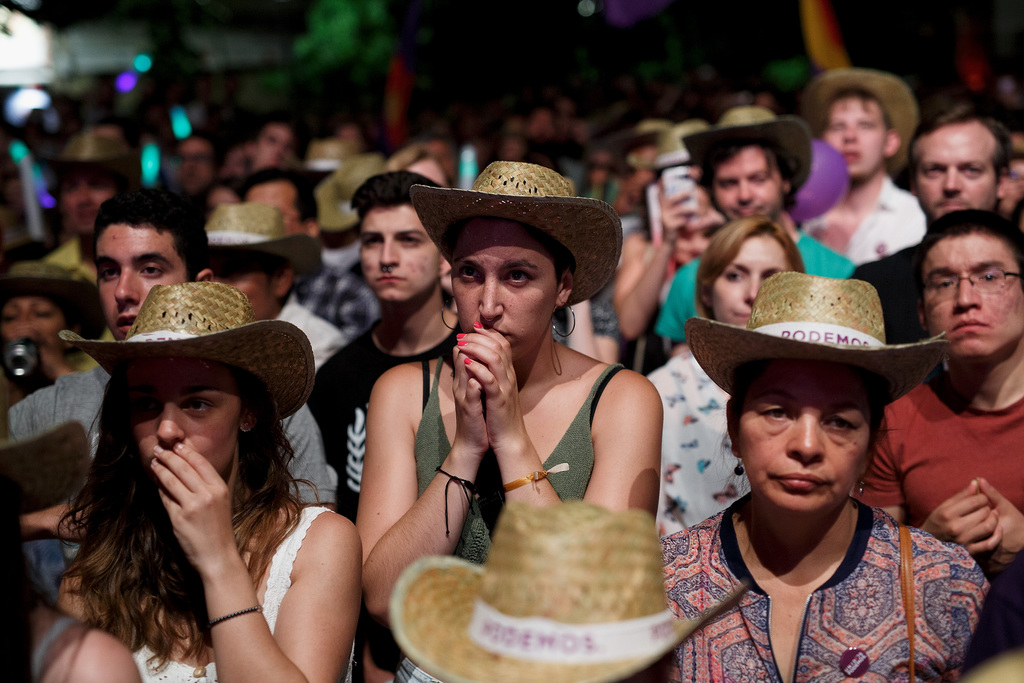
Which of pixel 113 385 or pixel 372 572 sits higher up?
pixel 113 385

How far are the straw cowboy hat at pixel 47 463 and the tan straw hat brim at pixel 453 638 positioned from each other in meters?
0.76

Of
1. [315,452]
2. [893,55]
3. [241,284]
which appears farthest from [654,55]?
[315,452]

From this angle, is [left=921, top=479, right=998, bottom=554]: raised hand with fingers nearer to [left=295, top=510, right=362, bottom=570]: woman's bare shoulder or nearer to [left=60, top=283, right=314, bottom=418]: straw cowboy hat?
[left=295, top=510, right=362, bottom=570]: woman's bare shoulder

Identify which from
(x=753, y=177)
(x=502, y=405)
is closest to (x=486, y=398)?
(x=502, y=405)

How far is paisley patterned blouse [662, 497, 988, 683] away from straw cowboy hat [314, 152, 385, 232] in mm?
4722

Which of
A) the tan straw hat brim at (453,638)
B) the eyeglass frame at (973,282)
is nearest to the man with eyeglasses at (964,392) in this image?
the eyeglass frame at (973,282)

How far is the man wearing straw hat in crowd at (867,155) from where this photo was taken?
5.75 meters

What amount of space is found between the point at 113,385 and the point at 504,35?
49.5ft

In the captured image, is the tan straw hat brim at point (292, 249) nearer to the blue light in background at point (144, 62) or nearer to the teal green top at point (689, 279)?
the teal green top at point (689, 279)

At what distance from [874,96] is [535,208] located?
4452 mm

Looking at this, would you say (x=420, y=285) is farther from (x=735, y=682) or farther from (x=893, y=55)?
(x=893, y=55)

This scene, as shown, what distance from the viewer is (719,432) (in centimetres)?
389

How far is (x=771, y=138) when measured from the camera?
17.1 feet

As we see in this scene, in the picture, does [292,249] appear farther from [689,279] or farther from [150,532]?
[150,532]
